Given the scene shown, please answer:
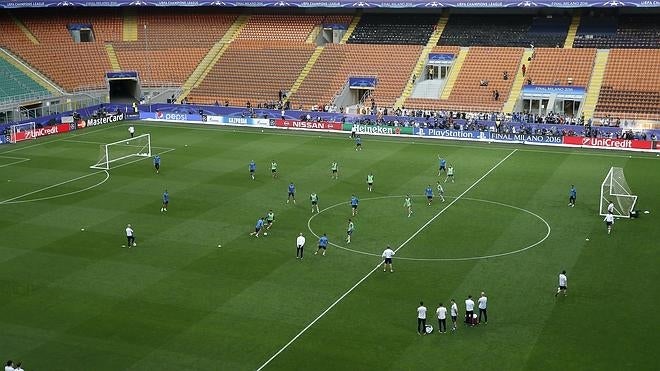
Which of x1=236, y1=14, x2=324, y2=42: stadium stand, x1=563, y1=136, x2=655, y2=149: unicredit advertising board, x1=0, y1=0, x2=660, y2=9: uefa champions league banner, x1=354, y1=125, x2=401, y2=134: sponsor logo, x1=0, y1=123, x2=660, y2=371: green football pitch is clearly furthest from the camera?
x1=236, y1=14, x2=324, y2=42: stadium stand

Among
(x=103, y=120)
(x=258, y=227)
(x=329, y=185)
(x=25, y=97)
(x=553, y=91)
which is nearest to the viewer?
(x=258, y=227)

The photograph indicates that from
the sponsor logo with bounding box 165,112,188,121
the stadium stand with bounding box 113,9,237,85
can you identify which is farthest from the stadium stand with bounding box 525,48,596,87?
the stadium stand with bounding box 113,9,237,85

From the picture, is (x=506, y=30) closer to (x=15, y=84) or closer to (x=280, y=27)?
(x=280, y=27)

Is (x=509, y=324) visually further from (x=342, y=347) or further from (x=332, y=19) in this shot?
(x=332, y=19)

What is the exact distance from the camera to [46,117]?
69.9 m

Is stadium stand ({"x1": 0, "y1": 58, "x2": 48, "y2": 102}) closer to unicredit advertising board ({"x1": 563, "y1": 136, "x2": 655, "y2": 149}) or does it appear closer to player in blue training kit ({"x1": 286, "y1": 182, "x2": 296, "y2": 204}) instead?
player in blue training kit ({"x1": 286, "y1": 182, "x2": 296, "y2": 204})

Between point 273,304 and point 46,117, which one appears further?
point 46,117

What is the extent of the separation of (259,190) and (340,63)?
37.4 m

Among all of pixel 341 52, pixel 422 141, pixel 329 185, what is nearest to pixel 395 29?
pixel 341 52

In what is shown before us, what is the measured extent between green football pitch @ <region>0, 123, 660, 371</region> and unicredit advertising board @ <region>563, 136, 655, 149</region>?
4.83 m

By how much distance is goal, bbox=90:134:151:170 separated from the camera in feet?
179

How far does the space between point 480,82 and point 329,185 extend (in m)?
31.6

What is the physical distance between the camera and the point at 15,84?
74312mm

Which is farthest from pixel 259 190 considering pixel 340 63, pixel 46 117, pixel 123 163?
pixel 340 63
